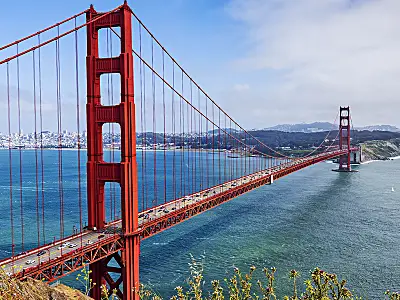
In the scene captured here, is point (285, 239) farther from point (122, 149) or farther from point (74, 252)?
point (74, 252)

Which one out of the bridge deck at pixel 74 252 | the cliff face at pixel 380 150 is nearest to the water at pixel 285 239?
the bridge deck at pixel 74 252

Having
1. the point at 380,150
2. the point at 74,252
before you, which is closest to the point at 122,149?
the point at 74,252

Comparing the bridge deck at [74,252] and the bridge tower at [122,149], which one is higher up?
the bridge tower at [122,149]

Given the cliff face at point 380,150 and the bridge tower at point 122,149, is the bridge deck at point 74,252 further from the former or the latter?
the cliff face at point 380,150

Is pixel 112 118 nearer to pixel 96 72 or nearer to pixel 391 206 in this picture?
pixel 96 72

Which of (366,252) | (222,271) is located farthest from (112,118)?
(366,252)

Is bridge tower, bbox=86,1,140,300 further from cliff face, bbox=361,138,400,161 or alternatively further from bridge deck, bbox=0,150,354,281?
cliff face, bbox=361,138,400,161
